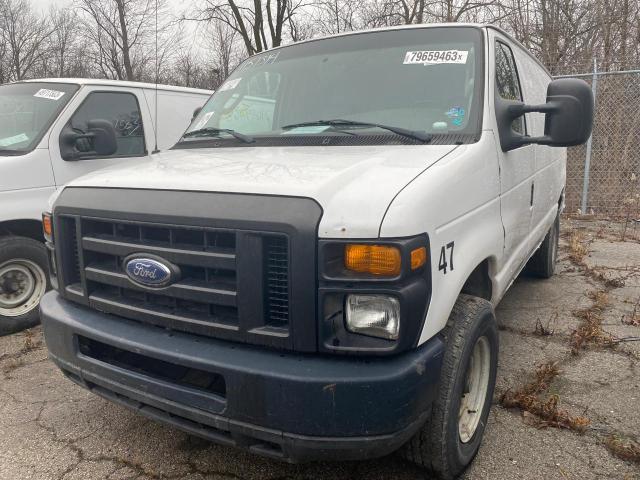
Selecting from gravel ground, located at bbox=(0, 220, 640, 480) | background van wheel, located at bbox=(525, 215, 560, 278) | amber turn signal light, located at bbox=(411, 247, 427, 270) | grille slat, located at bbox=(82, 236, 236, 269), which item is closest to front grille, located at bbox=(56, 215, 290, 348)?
grille slat, located at bbox=(82, 236, 236, 269)

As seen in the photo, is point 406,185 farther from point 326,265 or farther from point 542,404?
point 542,404

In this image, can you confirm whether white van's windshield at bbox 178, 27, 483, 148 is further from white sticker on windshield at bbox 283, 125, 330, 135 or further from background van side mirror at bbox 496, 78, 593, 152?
background van side mirror at bbox 496, 78, 593, 152

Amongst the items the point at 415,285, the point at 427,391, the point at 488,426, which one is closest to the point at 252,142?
the point at 415,285

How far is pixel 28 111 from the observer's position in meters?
4.52

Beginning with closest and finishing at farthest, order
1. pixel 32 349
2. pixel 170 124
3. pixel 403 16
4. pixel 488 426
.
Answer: pixel 488 426 → pixel 32 349 → pixel 170 124 → pixel 403 16

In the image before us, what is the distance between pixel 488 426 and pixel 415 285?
139 cm

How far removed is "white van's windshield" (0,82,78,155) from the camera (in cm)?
428

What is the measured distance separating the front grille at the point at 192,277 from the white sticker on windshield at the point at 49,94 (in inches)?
102

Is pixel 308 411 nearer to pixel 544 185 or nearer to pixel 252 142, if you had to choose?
pixel 252 142

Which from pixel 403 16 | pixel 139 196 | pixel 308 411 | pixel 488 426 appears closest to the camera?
pixel 308 411

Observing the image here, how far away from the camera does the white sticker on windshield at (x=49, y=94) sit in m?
4.54

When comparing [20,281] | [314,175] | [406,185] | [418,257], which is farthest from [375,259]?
[20,281]

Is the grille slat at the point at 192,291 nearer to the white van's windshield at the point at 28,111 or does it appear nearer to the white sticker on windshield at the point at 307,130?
the white sticker on windshield at the point at 307,130

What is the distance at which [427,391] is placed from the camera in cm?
194
